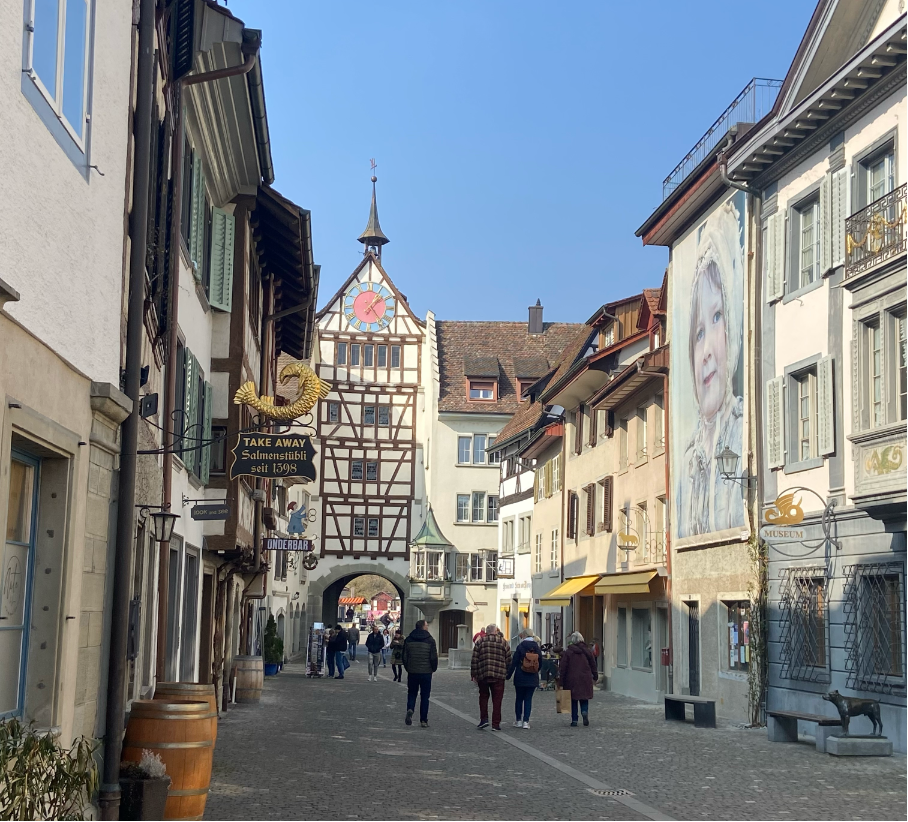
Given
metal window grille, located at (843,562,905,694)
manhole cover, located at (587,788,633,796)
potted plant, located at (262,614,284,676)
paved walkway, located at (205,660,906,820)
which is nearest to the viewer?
paved walkway, located at (205,660,906,820)

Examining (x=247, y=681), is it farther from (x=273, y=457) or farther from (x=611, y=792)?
(x=611, y=792)

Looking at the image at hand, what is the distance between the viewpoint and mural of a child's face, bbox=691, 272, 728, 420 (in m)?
22.7

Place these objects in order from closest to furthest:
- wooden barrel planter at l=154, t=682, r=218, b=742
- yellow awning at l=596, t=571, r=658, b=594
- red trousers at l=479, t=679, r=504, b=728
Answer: wooden barrel planter at l=154, t=682, r=218, b=742 → red trousers at l=479, t=679, r=504, b=728 → yellow awning at l=596, t=571, r=658, b=594

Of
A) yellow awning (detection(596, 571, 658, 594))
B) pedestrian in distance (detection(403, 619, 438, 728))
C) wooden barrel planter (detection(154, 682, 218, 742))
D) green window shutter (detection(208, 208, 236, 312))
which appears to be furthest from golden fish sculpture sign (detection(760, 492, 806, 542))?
wooden barrel planter (detection(154, 682, 218, 742))

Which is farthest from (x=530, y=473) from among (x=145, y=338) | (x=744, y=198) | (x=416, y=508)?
(x=145, y=338)

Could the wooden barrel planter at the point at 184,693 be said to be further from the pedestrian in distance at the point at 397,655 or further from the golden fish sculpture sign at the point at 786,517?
the pedestrian in distance at the point at 397,655

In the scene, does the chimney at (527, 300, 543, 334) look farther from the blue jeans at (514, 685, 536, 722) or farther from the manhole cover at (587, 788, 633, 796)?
the manhole cover at (587, 788, 633, 796)

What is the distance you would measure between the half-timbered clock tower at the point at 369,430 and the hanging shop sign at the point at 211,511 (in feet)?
127

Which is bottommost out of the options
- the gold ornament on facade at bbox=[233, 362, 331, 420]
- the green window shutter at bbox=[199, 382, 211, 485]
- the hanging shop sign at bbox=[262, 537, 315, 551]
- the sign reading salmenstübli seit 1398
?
the hanging shop sign at bbox=[262, 537, 315, 551]

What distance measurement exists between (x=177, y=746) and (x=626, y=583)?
65.2ft

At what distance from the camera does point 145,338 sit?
38.3 feet

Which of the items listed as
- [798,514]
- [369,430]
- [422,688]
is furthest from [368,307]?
[798,514]

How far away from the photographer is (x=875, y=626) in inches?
650

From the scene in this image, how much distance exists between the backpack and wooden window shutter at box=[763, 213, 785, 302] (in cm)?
682
